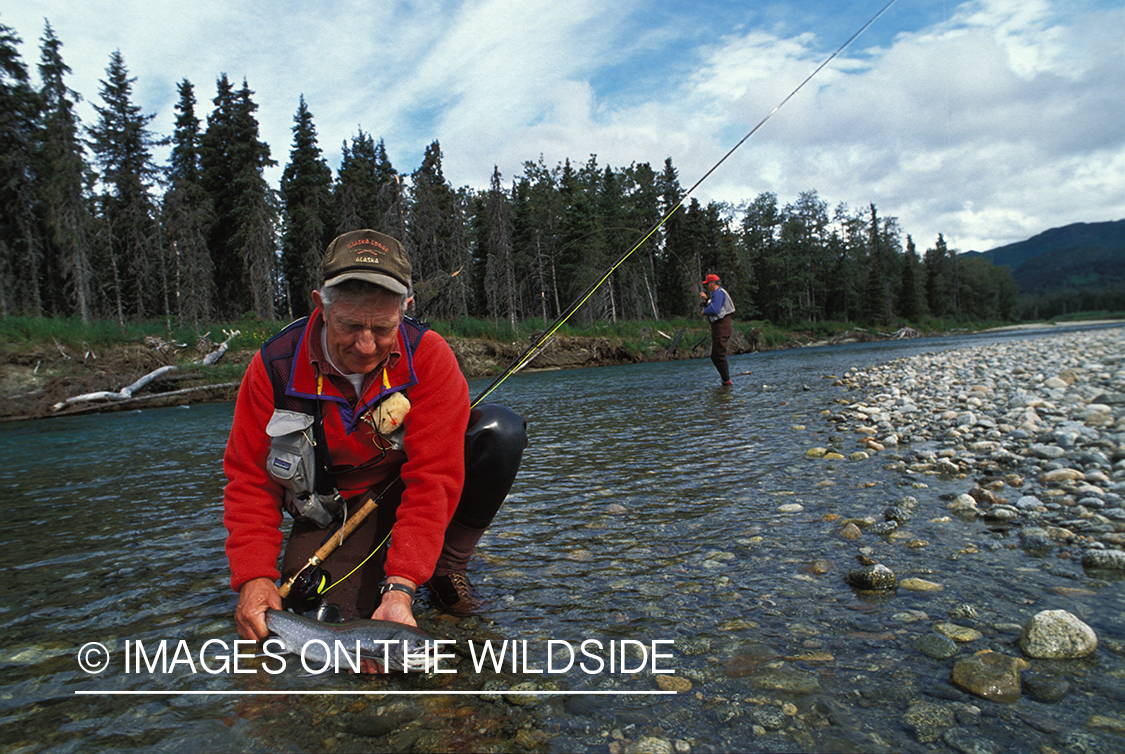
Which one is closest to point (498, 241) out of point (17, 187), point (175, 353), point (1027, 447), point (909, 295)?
point (175, 353)

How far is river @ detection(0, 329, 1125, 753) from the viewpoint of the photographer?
6.24 feet

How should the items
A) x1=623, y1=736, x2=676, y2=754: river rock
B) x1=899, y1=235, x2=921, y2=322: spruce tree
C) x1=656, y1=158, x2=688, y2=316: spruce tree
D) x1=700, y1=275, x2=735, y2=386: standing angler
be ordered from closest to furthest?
1. x1=623, y1=736, x2=676, y2=754: river rock
2. x1=700, y1=275, x2=735, y2=386: standing angler
3. x1=656, y1=158, x2=688, y2=316: spruce tree
4. x1=899, y1=235, x2=921, y2=322: spruce tree

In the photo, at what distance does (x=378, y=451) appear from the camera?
2773 mm

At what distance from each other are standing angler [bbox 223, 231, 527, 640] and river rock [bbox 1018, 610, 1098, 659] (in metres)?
2.26

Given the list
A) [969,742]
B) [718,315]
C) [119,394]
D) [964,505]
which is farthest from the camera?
[119,394]

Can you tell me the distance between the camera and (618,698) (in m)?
2.10

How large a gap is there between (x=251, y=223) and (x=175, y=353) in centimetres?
1859

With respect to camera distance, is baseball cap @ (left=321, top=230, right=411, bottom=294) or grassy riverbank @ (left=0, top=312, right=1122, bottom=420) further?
grassy riverbank @ (left=0, top=312, right=1122, bottom=420)

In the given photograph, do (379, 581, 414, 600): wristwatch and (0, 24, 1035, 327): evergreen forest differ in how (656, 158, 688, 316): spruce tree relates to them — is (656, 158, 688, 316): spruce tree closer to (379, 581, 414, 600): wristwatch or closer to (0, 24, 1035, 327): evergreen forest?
(0, 24, 1035, 327): evergreen forest

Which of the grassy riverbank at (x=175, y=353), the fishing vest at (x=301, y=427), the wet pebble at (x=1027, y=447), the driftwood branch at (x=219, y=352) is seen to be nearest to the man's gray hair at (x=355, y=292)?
the fishing vest at (x=301, y=427)

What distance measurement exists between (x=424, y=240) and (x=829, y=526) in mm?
38358

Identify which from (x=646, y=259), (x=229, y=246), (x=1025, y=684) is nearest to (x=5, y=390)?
(x=1025, y=684)

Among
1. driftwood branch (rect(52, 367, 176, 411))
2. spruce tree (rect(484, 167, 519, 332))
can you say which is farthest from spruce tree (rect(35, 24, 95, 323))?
spruce tree (rect(484, 167, 519, 332))

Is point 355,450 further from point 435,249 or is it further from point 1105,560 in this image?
point 435,249
